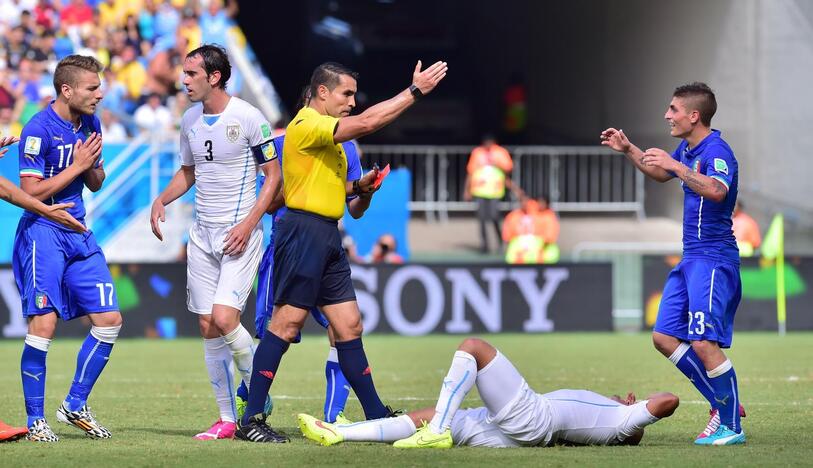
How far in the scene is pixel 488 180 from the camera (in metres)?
22.6

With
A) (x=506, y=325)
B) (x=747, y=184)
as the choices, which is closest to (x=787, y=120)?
(x=747, y=184)

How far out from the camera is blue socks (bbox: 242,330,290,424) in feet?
24.1

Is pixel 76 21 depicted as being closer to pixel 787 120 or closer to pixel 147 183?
pixel 147 183

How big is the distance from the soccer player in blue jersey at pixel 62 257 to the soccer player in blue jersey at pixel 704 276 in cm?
314

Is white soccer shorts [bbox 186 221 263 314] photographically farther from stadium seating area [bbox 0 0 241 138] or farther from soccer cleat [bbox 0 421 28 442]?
stadium seating area [bbox 0 0 241 138]

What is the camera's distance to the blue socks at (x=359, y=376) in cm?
752

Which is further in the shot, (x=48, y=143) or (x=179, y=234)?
(x=179, y=234)

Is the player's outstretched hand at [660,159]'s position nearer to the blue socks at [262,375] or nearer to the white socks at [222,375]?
the blue socks at [262,375]

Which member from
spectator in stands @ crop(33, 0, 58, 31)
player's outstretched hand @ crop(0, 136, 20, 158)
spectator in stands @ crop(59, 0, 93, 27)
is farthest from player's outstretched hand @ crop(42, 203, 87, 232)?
spectator in stands @ crop(59, 0, 93, 27)

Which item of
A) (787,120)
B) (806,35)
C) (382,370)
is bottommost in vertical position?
(382,370)

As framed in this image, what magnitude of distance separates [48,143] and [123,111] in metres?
13.9

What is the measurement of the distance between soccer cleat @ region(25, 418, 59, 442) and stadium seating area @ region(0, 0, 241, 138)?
12.8 meters

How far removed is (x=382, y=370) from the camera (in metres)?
12.7

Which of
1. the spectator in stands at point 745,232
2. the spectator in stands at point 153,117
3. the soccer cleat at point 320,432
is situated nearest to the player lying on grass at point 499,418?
the soccer cleat at point 320,432
